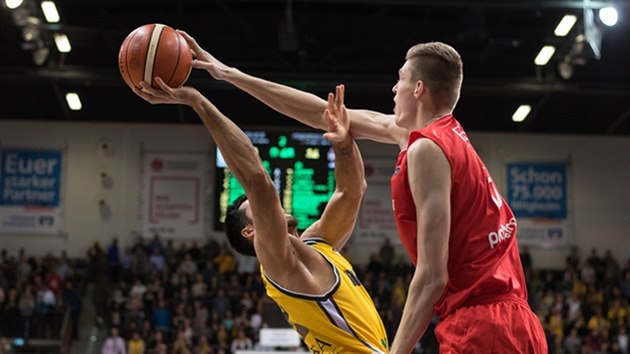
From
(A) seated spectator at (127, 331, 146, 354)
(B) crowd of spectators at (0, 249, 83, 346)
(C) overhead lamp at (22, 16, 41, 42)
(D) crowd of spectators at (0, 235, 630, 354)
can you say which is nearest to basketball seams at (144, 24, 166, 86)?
(D) crowd of spectators at (0, 235, 630, 354)

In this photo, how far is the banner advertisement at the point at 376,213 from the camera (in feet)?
86.8

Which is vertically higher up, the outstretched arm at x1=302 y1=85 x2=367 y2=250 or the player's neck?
the player's neck

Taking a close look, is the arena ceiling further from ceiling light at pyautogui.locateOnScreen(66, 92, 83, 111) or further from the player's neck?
the player's neck

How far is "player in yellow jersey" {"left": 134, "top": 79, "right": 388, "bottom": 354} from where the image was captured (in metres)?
4.27

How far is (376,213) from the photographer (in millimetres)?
26469

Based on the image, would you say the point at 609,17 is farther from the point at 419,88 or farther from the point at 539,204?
the point at 419,88

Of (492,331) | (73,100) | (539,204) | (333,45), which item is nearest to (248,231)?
(492,331)

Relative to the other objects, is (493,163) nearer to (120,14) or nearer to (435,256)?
(120,14)

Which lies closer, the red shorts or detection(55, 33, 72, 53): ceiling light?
the red shorts

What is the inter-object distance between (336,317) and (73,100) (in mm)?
20218

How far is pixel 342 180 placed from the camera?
17.0 ft

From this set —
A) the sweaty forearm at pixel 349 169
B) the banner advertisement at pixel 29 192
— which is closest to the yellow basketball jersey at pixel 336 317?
the sweaty forearm at pixel 349 169

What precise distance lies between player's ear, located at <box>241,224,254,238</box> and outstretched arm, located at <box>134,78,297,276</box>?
40 cm

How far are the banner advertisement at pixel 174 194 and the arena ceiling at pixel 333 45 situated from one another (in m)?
3.10
